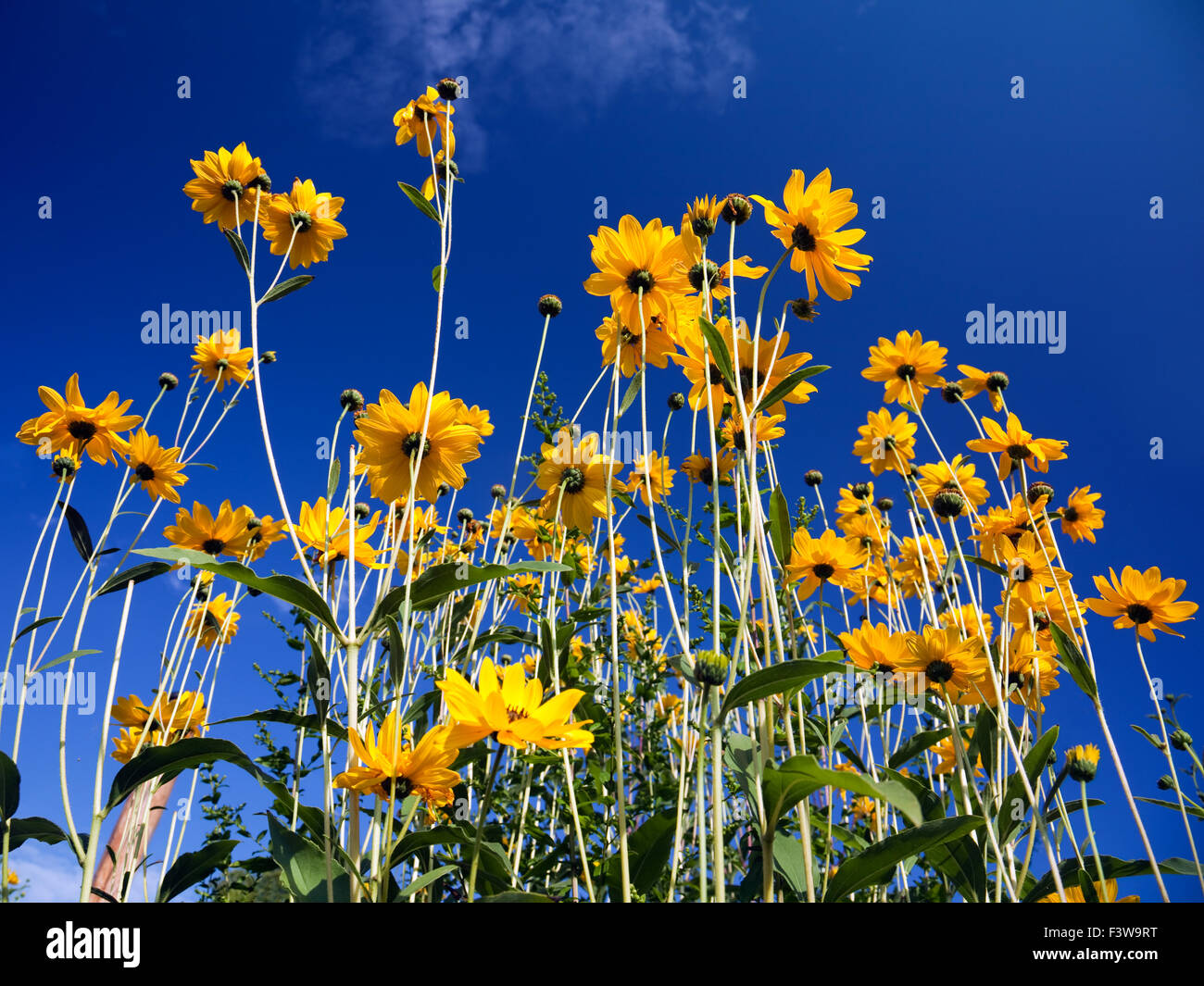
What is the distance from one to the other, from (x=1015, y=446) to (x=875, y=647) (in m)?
1.15

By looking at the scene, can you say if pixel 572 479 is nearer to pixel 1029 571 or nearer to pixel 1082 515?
pixel 1029 571

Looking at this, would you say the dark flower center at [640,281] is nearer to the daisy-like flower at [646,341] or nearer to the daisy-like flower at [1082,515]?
the daisy-like flower at [646,341]

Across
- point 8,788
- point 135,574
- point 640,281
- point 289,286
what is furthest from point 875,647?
point 8,788

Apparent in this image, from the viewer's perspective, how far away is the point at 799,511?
2.51 m

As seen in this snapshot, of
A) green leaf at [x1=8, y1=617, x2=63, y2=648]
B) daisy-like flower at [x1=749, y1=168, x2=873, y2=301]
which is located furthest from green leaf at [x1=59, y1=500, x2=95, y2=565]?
daisy-like flower at [x1=749, y1=168, x2=873, y2=301]

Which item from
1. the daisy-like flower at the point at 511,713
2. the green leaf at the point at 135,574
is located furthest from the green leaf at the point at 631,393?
the green leaf at the point at 135,574

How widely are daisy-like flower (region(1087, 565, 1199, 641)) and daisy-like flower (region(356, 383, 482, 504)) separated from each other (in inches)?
87.5

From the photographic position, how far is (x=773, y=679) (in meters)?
1.02

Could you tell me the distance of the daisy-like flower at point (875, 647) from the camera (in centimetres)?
177

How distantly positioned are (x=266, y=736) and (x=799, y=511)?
197cm

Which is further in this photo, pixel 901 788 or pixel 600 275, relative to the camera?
pixel 600 275

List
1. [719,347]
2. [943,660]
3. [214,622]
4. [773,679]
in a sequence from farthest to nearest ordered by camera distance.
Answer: [214,622] → [943,660] → [719,347] → [773,679]

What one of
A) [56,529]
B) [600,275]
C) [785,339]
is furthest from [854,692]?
[56,529]
